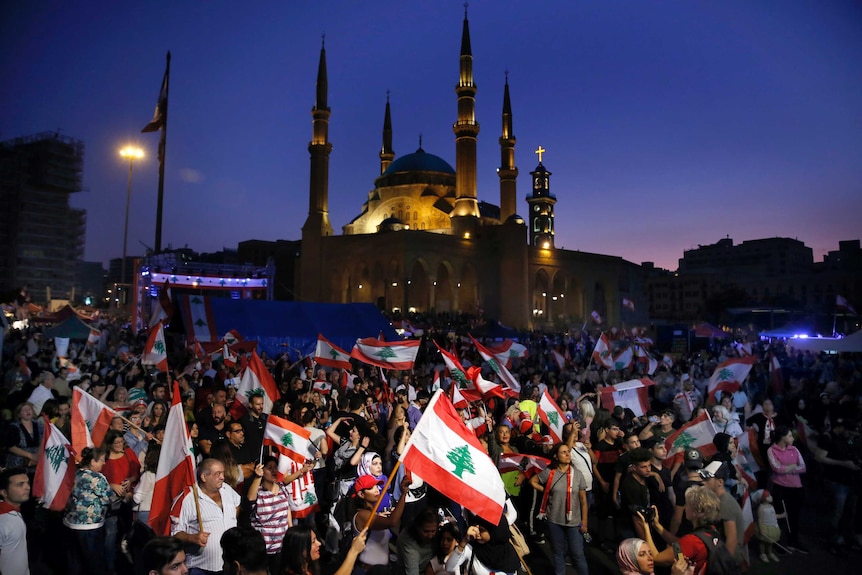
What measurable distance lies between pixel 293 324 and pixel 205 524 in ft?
54.0

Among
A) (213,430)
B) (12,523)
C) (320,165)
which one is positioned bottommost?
(12,523)

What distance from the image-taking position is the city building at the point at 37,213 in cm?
6038

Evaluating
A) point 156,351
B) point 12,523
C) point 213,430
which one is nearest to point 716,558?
point 12,523

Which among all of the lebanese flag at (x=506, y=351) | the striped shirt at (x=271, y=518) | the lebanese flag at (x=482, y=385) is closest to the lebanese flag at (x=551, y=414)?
the lebanese flag at (x=482, y=385)

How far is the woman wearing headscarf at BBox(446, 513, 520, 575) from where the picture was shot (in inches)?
166

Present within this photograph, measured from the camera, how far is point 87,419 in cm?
627

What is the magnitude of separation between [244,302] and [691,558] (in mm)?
18653

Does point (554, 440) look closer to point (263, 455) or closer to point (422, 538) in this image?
point (263, 455)

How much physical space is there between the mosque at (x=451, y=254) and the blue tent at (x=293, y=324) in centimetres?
2423

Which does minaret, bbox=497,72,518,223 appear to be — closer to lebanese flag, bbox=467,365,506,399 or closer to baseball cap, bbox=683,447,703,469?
lebanese flag, bbox=467,365,506,399

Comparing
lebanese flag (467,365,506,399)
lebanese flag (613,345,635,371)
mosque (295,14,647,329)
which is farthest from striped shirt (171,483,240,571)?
mosque (295,14,647,329)

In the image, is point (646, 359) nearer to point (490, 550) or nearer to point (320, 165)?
point (490, 550)

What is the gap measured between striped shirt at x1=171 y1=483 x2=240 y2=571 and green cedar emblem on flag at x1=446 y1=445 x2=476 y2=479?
5.54ft

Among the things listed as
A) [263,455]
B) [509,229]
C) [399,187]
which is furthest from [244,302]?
[399,187]
